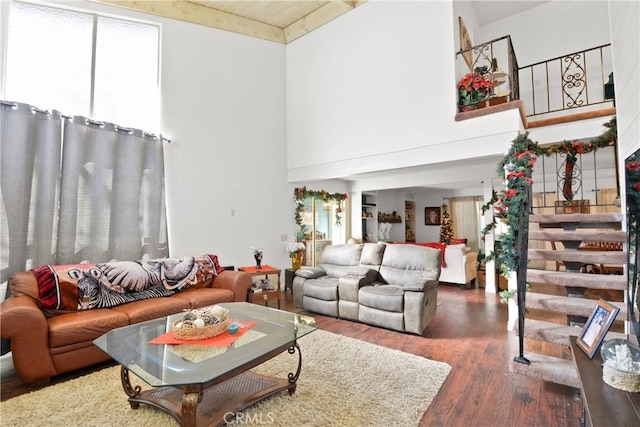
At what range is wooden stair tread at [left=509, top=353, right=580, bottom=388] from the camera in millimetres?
2221

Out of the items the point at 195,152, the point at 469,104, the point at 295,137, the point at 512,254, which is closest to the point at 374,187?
the point at 295,137

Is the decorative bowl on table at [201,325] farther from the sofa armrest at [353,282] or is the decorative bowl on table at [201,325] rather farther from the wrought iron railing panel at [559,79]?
the wrought iron railing panel at [559,79]

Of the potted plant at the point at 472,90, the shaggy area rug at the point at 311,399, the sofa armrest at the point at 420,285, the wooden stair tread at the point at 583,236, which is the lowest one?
the shaggy area rug at the point at 311,399

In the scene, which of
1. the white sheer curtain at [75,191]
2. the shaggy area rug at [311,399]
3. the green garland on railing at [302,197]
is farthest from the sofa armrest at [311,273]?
the white sheer curtain at [75,191]

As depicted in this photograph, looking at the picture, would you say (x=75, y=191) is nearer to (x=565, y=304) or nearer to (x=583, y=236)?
(x=565, y=304)

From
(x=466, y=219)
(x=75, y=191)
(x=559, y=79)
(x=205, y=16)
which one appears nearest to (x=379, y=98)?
(x=205, y=16)

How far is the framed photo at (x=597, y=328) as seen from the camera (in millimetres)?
1705

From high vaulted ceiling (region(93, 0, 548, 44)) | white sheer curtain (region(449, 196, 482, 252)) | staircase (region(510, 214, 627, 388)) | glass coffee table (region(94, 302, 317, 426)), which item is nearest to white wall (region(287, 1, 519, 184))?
high vaulted ceiling (region(93, 0, 548, 44))

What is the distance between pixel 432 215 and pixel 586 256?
6981mm

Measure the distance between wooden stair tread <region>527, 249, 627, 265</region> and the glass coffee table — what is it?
7.79 feet

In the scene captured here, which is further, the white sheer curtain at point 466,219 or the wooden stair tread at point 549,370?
the white sheer curtain at point 466,219

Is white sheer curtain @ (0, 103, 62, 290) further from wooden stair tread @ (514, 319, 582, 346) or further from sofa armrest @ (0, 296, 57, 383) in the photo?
wooden stair tread @ (514, 319, 582, 346)

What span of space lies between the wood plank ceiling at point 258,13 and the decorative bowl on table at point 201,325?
14.6 feet

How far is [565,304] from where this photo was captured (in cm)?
259
